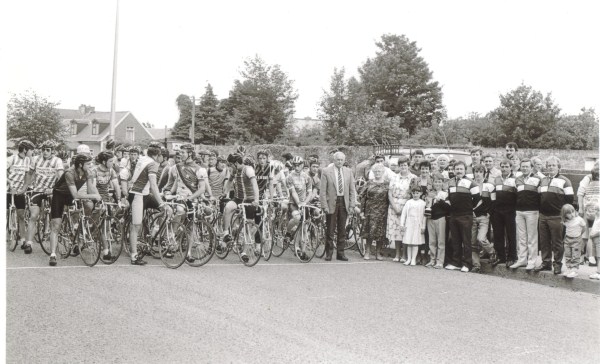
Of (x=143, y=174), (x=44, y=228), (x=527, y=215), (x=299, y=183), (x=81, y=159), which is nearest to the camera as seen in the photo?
(x=81, y=159)

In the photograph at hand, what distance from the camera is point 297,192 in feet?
42.1

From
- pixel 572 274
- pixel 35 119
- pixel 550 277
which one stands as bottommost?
pixel 550 277

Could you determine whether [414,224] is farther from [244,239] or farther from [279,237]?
[244,239]

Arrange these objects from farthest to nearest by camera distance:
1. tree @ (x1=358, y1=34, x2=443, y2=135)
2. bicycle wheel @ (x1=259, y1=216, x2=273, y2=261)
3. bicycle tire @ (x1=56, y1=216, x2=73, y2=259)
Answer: tree @ (x1=358, y1=34, x2=443, y2=135) < bicycle wheel @ (x1=259, y1=216, x2=273, y2=261) < bicycle tire @ (x1=56, y1=216, x2=73, y2=259)

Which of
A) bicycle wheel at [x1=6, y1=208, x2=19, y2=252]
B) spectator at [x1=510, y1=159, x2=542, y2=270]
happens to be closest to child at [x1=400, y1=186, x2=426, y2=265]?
spectator at [x1=510, y1=159, x2=542, y2=270]

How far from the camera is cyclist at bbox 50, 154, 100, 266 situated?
1057 centimetres

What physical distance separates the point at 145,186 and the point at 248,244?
1978 millimetres

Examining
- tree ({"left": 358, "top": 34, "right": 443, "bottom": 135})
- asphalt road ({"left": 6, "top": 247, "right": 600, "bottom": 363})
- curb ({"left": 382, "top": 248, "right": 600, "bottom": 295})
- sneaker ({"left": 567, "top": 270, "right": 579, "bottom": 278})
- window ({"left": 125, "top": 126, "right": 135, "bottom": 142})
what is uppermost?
tree ({"left": 358, "top": 34, "right": 443, "bottom": 135})

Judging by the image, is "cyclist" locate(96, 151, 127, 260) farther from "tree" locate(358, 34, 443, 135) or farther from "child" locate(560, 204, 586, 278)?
"tree" locate(358, 34, 443, 135)

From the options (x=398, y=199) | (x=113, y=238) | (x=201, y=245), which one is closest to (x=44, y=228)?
(x=113, y=238)

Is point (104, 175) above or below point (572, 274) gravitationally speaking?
above

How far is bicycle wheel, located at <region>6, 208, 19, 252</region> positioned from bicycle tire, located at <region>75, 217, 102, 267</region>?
2098mm

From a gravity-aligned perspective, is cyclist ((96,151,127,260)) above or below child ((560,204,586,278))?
above

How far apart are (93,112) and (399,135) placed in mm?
54616
